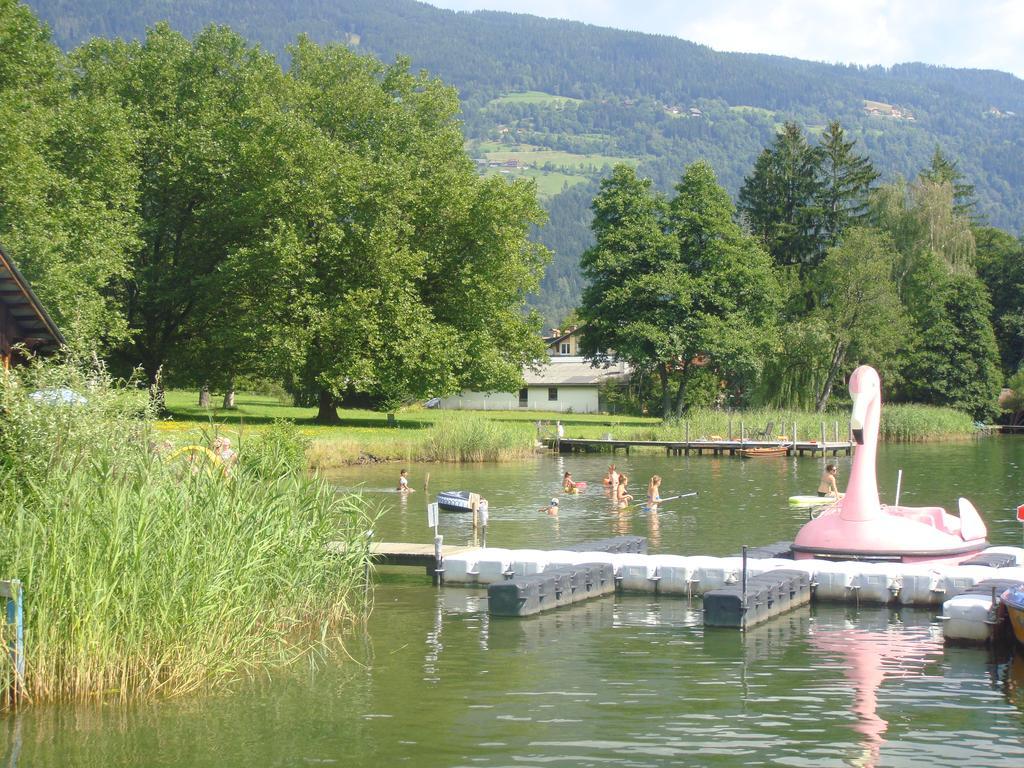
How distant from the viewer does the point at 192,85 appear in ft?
174

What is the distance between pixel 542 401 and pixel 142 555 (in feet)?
265

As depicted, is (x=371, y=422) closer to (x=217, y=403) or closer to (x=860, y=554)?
(x=217, y=403)

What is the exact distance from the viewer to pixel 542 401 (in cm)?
9388

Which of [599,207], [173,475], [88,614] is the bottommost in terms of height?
[88,614]

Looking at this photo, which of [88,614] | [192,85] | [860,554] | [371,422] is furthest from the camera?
[371,422]

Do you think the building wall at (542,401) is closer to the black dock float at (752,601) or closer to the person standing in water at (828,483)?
the person standing in water at (828,483)

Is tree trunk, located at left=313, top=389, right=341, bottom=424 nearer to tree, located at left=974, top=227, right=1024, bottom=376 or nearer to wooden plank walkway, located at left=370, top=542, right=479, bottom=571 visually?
wooden plank walkway, located at left=370, top=542, right=479, bottom=571

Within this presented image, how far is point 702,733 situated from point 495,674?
3.44 metres

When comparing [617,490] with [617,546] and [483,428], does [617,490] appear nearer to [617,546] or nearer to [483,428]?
[617,546]

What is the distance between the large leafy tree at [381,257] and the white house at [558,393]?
33.1 metres

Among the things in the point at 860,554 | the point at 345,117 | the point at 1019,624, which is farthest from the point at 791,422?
the point at 1019,624

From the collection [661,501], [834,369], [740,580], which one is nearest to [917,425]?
[834,369]

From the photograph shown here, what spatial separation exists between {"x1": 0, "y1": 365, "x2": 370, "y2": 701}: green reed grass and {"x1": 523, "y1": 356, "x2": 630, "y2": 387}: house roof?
2926 inches

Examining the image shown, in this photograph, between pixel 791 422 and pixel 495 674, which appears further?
pixel 791 422
